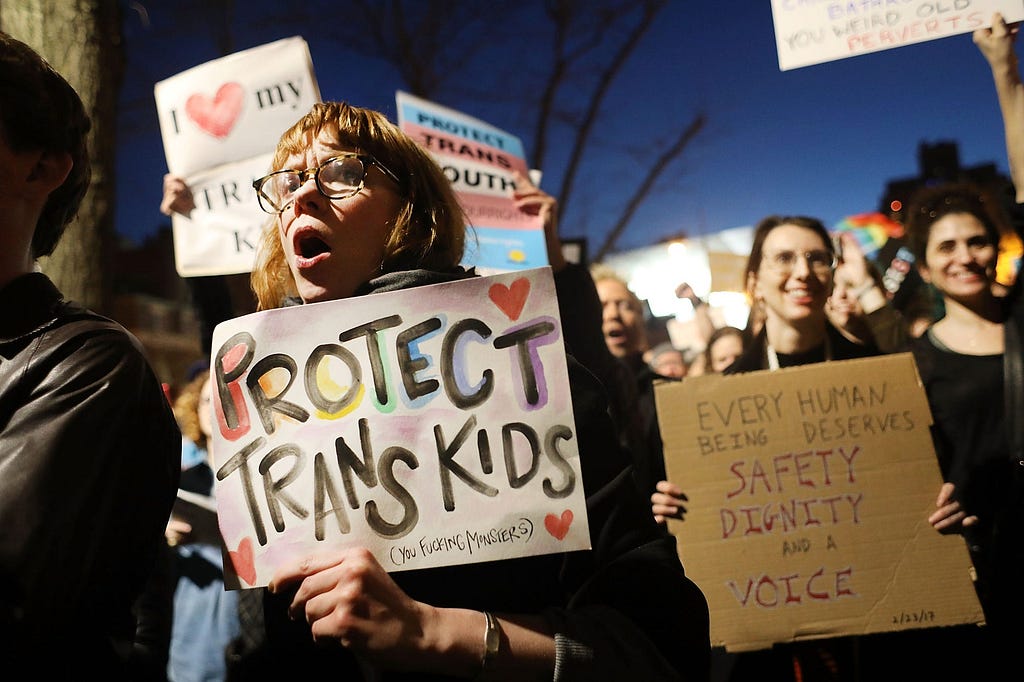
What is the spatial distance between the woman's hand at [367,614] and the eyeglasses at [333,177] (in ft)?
2.11

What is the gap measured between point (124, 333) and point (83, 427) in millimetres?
193

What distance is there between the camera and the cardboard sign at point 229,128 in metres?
2.72

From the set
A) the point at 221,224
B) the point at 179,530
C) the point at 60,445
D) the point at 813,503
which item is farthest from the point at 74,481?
the point at 221,224

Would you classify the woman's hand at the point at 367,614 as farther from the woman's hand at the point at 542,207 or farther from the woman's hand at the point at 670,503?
the woman's hand at the point at 542,207

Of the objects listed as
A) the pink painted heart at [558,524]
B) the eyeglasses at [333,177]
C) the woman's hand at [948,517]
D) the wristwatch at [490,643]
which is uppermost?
the eyeglasses at [333,177]

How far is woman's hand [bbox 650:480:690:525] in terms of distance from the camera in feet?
6.74

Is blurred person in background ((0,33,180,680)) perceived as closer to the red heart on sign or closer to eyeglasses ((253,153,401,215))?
the red heart on sign

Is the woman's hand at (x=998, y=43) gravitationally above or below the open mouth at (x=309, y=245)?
above

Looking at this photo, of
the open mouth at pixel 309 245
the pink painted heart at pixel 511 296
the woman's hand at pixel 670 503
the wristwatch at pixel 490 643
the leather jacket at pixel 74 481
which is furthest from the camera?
the woman's hand at pixel 670 503

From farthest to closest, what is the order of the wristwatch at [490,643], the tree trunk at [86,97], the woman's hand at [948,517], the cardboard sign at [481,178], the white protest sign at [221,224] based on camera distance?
the cardboard sign at [481,178] → the white protest sign at [221,224] → the tree trunk at [86,97] → the woman's hand at [948,517] → the wristwatch at [490,643]

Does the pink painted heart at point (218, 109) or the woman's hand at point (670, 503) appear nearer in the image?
the woman's hand at point (670, 503)

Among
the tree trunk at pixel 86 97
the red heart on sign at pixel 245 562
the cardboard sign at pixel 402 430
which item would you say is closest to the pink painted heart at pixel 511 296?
the cardboard sign at pixel 402 430

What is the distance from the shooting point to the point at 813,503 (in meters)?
1.99

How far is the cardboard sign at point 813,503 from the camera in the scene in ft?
6.31
